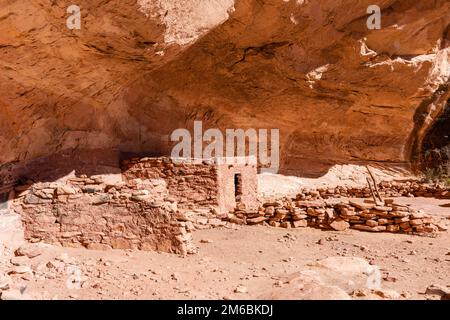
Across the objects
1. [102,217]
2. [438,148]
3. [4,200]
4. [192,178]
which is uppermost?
[438,148]

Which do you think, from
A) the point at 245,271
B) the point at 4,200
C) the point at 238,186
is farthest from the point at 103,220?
the point at 238,186

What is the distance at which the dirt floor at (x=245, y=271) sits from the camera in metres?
3.05

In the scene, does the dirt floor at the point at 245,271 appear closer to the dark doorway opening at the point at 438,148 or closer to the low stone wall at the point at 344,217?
the low stone wall at the point at 344,217

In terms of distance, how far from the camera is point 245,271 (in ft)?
12.4

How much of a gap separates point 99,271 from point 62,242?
3.05 ft

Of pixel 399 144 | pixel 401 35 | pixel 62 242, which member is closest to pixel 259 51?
pixel 401 35

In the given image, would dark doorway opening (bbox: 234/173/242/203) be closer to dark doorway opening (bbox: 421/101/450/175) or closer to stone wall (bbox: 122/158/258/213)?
stone wall (bbox: 122/158/258/213)

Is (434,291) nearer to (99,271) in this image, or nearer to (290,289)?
(290,289)

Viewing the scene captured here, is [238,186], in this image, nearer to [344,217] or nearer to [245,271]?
[344,217]

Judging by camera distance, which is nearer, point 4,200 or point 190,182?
point 4,200

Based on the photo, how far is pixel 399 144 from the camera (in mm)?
11766

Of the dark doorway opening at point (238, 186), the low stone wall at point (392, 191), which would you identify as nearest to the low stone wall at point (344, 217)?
the dark doorway opening at point (238, 186)

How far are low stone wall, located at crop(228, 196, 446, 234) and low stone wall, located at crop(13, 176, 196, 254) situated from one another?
80.5 inches

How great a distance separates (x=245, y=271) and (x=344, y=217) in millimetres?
2469
